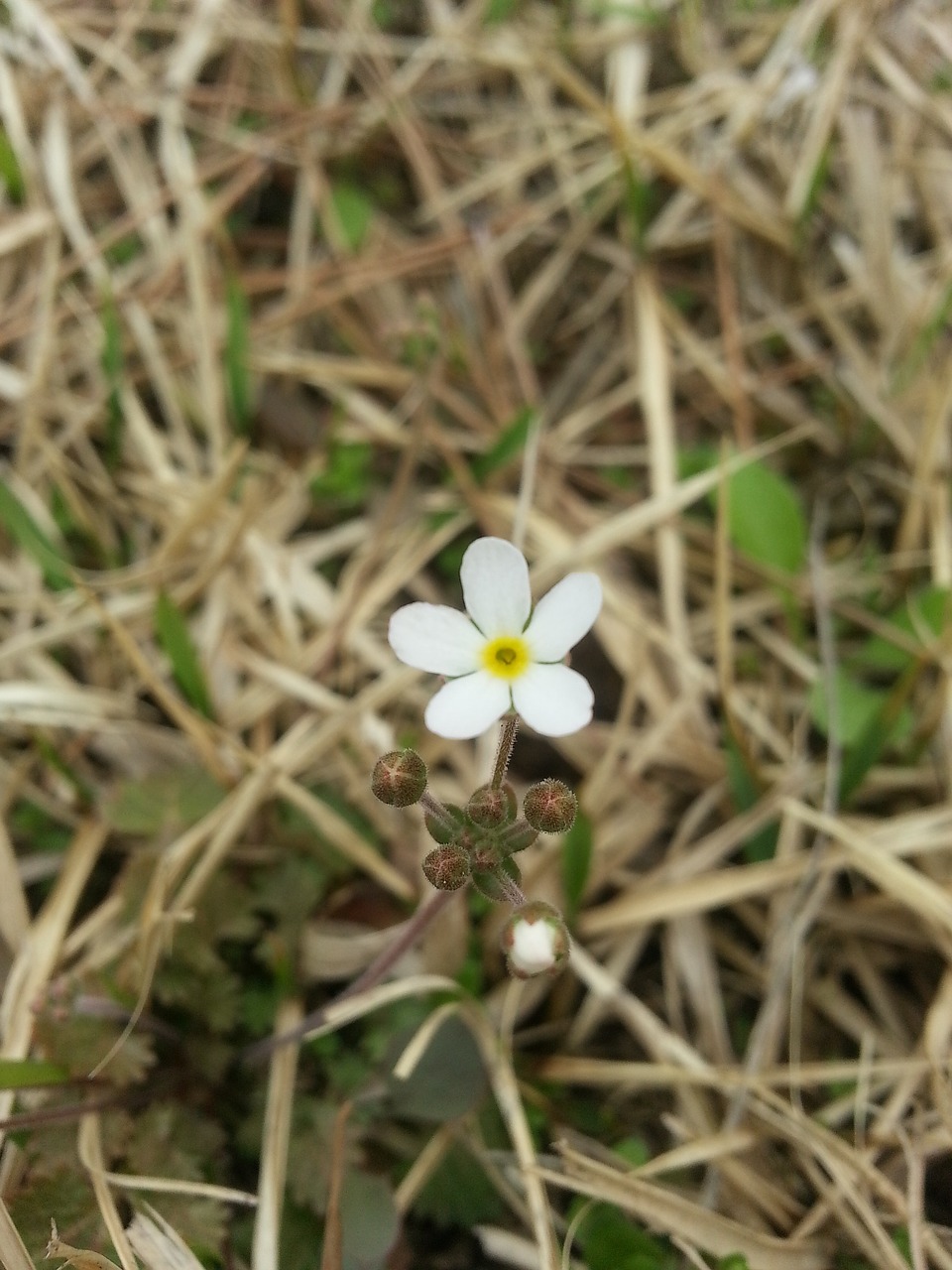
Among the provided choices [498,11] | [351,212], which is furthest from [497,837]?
[498,11]

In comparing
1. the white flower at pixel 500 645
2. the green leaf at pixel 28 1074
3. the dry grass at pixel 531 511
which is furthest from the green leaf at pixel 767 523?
the green leaf at pixel 28 1074

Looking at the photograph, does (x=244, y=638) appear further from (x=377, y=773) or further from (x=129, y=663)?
(x=377, y=773)

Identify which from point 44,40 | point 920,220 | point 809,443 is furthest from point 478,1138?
point 44,40

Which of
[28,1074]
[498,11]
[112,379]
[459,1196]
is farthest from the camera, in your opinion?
[498,11]

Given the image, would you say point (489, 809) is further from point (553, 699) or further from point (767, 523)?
point (767, 523)

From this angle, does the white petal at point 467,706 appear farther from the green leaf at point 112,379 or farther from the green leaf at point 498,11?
the green leaf at point 498,11

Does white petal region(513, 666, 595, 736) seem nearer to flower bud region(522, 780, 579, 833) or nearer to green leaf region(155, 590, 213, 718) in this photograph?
flower bud region(522, 780, 579, 833)
